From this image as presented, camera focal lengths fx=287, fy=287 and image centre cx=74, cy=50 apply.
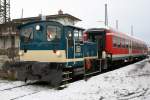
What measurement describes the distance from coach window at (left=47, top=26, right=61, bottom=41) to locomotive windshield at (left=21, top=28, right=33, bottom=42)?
950 millimetres

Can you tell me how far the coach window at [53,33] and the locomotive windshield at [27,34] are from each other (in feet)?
3.12

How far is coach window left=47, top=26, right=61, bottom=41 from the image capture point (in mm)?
12398

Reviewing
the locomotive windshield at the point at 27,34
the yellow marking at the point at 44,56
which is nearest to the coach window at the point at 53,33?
the yellow marking at the point at 44,56

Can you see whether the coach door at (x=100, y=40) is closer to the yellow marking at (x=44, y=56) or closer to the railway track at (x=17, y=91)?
the yellow marking at (x=44, y=56)

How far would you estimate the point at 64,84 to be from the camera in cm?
1229

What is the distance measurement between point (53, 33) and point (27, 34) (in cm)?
140

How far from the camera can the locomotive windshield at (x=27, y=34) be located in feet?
42.7

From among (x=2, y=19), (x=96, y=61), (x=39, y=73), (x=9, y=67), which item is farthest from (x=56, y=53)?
(x=2, y=19)

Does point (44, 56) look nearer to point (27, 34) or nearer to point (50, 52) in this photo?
point (50, 52)

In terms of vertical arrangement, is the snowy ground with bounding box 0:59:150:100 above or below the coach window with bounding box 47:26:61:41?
below

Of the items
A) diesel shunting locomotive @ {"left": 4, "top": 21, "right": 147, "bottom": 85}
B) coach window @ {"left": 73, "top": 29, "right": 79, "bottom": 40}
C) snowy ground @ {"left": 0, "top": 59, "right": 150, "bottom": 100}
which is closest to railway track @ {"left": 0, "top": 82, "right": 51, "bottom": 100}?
snowy ground @ {"left": 0, "top": 59, "right": 150, "bottom": 100}

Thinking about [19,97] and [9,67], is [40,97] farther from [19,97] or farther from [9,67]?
[9,67]

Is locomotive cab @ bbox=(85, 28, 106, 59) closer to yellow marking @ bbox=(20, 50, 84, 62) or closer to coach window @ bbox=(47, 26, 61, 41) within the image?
yellow marking @ bbox=(20, 50, 84, 62)

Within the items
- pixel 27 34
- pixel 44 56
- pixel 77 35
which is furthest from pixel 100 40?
pixel 44 56
